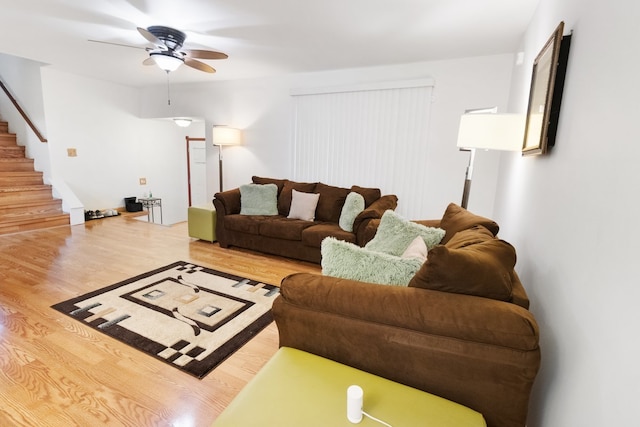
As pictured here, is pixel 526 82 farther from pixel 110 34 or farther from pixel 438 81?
pixel 110 34

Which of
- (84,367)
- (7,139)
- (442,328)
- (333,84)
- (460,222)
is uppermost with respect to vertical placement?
(333,84)

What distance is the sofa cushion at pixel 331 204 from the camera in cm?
394

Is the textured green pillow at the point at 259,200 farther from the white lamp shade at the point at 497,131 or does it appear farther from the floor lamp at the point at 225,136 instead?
the white lamp shade at the point at 497,131

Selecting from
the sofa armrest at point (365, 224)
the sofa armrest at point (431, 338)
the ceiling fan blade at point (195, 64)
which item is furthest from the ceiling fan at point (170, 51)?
the sofa armrest at point (431, 338)

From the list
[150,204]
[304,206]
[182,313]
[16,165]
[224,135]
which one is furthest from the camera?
[150,204]

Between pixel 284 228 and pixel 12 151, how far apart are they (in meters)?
5.22

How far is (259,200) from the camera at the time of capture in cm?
421

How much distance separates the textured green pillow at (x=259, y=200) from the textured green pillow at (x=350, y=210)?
1.07m

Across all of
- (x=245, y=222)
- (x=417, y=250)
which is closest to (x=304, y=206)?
(x=245, y=222)

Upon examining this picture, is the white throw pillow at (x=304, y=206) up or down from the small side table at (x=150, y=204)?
up

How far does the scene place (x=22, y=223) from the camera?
453cm

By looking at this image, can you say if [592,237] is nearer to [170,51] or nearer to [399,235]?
[399,235]

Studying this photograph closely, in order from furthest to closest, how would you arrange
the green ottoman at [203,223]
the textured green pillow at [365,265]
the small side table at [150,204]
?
the small side table at [150,204] → the green ottoman at [203,223] → the textured green pillow at [365,265]

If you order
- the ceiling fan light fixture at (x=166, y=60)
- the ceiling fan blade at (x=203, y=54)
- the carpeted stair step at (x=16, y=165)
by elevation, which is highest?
the ceiling fan blade at (x=203, y=54)
